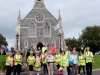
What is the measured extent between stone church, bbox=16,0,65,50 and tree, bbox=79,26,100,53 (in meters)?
26.1

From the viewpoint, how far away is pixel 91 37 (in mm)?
96812

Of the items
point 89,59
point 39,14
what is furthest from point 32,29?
point 89,59

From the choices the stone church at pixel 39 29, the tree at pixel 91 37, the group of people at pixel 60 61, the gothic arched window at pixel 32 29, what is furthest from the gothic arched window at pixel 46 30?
the group of people at pixel 60 61

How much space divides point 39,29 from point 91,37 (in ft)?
99.5

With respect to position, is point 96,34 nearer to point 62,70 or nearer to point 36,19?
point 36,19

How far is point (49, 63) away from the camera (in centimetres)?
2186

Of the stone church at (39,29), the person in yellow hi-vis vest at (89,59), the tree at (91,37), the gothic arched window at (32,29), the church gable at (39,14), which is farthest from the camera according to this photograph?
the tree at (91,37)

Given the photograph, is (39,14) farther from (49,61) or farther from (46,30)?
(49,61)

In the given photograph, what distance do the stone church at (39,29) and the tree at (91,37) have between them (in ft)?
85.8

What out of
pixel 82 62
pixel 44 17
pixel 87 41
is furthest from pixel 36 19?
pixel 82 62

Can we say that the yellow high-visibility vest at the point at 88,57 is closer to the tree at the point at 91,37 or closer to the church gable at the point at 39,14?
the church gable at the point at 39,14

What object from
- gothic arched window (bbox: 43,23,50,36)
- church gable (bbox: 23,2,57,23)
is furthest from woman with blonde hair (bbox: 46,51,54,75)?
church gable (bbox: 23,2,57,23)

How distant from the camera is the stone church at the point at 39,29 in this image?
69.5 m

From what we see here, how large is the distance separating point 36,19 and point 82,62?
47.8 meters
